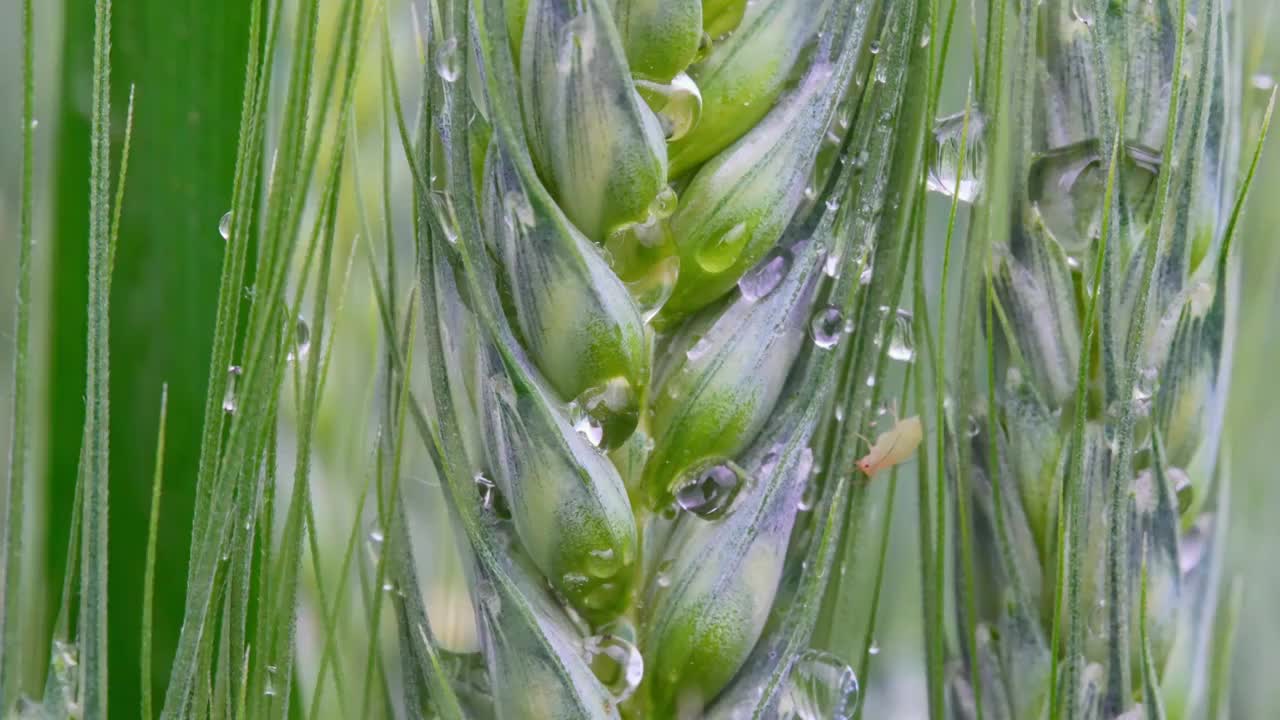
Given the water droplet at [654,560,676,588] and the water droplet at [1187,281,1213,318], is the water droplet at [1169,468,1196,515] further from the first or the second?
the water droplet at [654,560,676,588]

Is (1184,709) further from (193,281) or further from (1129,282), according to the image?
(193,281)

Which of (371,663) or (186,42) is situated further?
(186,42)

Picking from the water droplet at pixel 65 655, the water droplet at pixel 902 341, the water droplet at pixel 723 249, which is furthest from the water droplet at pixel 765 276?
the water droplet at pixel 65 655

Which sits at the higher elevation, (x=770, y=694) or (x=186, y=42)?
(x=186, y=42)

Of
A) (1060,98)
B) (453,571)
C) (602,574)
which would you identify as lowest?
(453,571)

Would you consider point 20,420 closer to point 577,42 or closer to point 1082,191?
point 577,42

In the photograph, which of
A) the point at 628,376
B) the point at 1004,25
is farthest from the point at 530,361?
the point at 1004,25

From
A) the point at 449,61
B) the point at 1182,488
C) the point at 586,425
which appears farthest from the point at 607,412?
the point at 1182,488
